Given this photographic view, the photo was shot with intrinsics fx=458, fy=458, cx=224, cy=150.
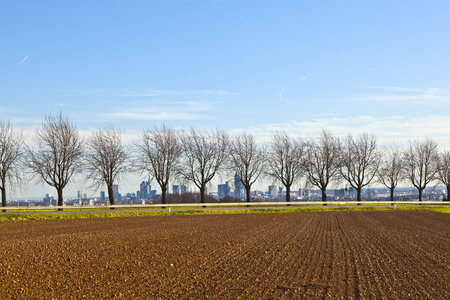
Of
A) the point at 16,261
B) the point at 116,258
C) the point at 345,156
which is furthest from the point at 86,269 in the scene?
the point at 345,156

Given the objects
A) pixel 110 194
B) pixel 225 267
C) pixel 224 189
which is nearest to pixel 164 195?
pixel 110 194

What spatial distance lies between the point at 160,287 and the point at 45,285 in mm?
2817

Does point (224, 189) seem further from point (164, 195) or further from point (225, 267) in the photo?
point (225, 267)

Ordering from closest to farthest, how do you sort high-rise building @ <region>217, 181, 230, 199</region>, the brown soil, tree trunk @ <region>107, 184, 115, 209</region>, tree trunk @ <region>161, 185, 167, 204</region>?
the brown soil < tree trunk @ <region>107, 184, 115, 209</region> < tree trunk @ <region>161, 185, 167, 204</region> < high-rise building @ <region>217, 181, 230, 199</region>

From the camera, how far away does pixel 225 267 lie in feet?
42.5

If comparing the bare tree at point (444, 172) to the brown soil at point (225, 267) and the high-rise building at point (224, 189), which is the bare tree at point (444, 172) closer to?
the high-rise building at point (224, 189)

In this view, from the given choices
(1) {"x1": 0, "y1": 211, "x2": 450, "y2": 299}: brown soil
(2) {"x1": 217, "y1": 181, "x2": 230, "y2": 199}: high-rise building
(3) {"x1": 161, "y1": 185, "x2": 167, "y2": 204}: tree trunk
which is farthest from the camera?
(2) {"x1": 217, "y1": 181, "x2": 230, "y2": 199}: high-rise building

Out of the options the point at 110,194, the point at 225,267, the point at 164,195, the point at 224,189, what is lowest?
the point at 224,189

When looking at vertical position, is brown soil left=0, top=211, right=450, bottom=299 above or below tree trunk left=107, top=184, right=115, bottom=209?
below

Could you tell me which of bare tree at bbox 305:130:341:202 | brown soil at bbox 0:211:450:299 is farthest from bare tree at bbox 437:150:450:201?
brown soil at bbox 0:211:450:299

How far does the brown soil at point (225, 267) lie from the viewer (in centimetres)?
1015

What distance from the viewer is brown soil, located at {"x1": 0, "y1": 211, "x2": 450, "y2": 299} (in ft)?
33.3

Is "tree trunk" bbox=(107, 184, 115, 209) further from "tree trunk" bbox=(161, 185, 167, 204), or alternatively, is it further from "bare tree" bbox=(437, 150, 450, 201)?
"bare tree" bbox=(437, 150, 450, 201)

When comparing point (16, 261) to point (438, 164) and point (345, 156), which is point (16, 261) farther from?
point (438, 164)
